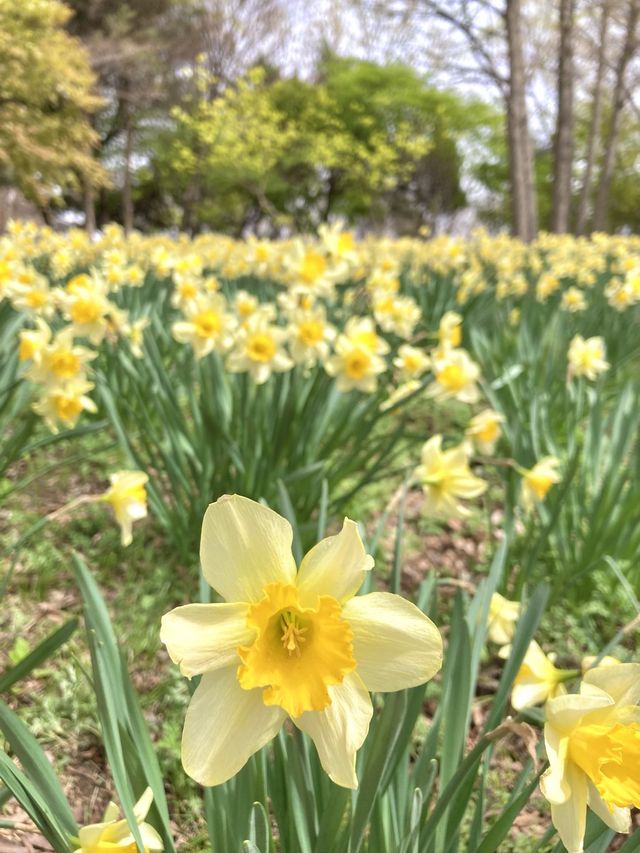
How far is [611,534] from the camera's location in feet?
6.03

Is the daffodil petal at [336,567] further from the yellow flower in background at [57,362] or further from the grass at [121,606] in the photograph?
the yellow flower in background at [57,362]

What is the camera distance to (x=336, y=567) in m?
0.59

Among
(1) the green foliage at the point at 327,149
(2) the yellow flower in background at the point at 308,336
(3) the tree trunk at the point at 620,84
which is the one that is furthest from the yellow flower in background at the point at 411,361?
(1) the green foliage at the point at 327,149

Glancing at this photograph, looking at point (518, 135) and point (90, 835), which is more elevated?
point (518, 135)

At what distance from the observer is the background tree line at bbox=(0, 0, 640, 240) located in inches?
442

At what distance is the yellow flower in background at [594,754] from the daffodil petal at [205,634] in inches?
12.7

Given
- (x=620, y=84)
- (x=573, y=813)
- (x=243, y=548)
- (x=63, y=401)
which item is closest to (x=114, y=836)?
(x=243, y=548)

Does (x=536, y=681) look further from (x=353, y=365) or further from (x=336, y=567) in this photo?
(x=353, y=365)

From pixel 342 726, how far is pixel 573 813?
0.25m

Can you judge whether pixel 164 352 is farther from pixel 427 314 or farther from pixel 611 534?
pixel 611 534

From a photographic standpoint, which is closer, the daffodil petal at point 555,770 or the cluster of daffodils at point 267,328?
the daffodil petal at point 555,770

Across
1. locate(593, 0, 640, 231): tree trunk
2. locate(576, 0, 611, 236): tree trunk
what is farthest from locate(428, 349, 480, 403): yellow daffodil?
locate(593, 0, 640, 231): tree trunk

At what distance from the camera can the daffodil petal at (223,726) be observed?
575mm

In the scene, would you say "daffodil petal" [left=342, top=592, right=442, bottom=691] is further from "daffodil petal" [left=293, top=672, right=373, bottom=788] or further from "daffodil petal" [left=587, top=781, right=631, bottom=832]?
"daffodil petal" [left=587, top=781, right=631, bottom=832]
